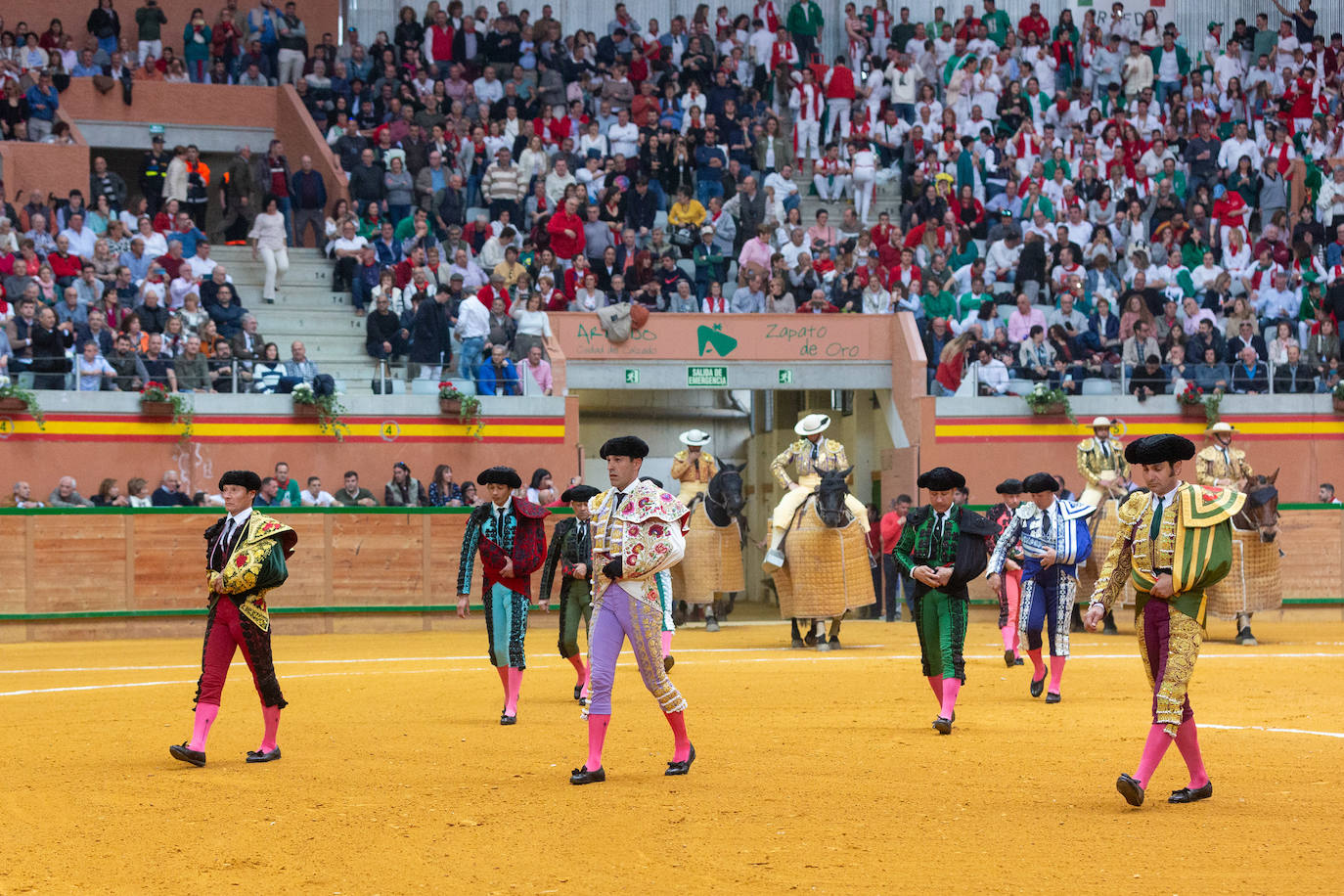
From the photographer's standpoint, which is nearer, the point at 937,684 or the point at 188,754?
the point at 188,754

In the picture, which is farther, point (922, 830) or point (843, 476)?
point (843, 476)

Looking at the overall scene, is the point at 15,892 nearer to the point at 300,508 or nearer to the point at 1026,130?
the point at 300,508

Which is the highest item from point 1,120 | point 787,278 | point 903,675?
point 1,120

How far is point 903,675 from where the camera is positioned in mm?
13977

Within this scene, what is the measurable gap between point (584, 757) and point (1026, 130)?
20.6 metres

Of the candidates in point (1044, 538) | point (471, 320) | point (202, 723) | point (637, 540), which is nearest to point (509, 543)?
point (202, 723)

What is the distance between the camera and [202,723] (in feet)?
29.6

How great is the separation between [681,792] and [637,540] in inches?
53.9

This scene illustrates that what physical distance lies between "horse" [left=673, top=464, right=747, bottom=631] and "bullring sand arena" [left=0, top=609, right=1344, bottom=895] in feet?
15.2

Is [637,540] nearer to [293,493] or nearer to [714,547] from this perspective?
[714,547]

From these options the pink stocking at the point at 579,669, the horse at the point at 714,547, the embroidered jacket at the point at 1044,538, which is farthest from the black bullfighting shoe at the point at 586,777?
the horse at the point at 714,547

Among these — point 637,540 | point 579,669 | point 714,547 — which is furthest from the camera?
point 714,547

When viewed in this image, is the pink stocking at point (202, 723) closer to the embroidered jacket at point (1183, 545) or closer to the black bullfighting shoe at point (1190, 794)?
the embroidered jacket at point (1183, 545)

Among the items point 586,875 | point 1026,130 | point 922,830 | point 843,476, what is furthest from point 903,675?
point 1026,130
